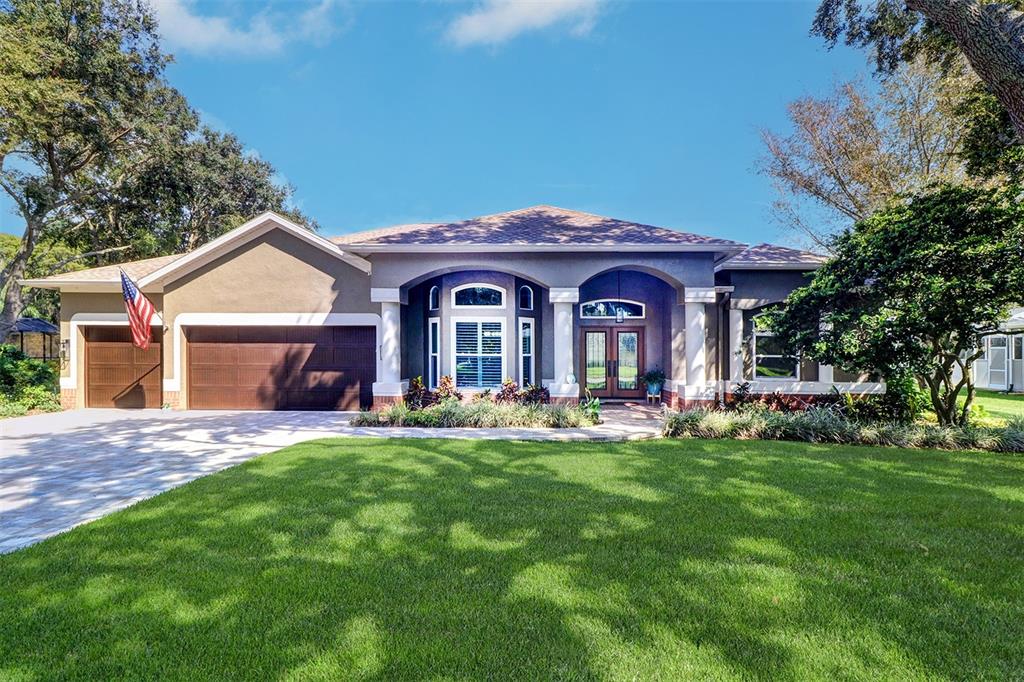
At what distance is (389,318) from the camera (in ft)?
39.6

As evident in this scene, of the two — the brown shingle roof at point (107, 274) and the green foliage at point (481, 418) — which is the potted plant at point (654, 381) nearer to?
the green foliage at point (481, 418)

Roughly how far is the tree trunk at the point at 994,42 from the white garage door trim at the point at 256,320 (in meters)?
12.1

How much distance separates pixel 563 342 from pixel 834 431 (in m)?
5.92

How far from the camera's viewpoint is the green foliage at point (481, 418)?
10.4 metres

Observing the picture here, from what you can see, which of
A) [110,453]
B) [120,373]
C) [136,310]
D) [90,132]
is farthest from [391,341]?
[90,132]

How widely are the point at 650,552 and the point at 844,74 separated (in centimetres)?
1931

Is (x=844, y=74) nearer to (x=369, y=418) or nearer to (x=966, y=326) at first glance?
(x=966, y=326)

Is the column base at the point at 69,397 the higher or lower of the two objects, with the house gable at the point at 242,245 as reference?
lower

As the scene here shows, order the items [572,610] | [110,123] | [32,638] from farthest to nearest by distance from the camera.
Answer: [110,123]
[572,610]
[32,638]

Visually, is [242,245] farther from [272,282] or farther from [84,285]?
[84,285]

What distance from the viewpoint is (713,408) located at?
483 inches

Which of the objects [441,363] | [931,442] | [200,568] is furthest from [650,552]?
[441,363]

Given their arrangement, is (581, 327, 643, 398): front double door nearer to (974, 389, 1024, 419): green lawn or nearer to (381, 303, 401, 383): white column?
(381, 303, 401, 383): white column

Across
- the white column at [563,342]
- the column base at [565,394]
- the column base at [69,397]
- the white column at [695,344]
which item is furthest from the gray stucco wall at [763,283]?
the column base at [69,397]
